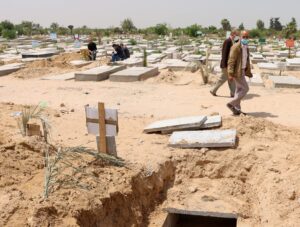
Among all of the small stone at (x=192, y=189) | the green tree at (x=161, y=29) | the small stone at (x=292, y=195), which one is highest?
the green tree at (x=161, y=29)

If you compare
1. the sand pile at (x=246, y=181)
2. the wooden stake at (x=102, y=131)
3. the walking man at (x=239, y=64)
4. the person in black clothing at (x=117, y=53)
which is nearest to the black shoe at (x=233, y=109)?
the walking man at (x=239, y=64)

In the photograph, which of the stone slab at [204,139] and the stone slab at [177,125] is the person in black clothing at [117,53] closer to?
the stone slab at [177,125]

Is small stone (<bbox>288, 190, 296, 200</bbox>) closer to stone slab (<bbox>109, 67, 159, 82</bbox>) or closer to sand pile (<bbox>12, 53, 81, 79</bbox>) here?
stone slab (<bbox>109, 67, 159, 82</bbox>)

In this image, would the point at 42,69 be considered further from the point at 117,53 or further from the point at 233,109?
the point at 233,109

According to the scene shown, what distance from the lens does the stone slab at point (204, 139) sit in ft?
15.7

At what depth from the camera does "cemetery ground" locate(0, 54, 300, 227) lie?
322 cm

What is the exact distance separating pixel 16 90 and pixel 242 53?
578cm

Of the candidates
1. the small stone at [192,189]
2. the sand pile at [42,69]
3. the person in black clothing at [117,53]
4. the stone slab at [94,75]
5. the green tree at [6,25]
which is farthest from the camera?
the green tree at [6,25]

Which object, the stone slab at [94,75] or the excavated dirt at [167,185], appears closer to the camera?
the excavated dirt at [167,185]

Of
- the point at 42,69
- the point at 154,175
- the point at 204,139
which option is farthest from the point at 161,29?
the point at 154,175

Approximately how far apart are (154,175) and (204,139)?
933 millimetres

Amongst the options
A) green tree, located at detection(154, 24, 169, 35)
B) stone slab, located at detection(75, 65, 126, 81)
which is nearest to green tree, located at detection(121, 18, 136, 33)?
green tree, located at detection(154, 24, 169, 35)

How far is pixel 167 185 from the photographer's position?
4.55 meters

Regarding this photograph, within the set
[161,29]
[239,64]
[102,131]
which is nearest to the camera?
[102,131]
